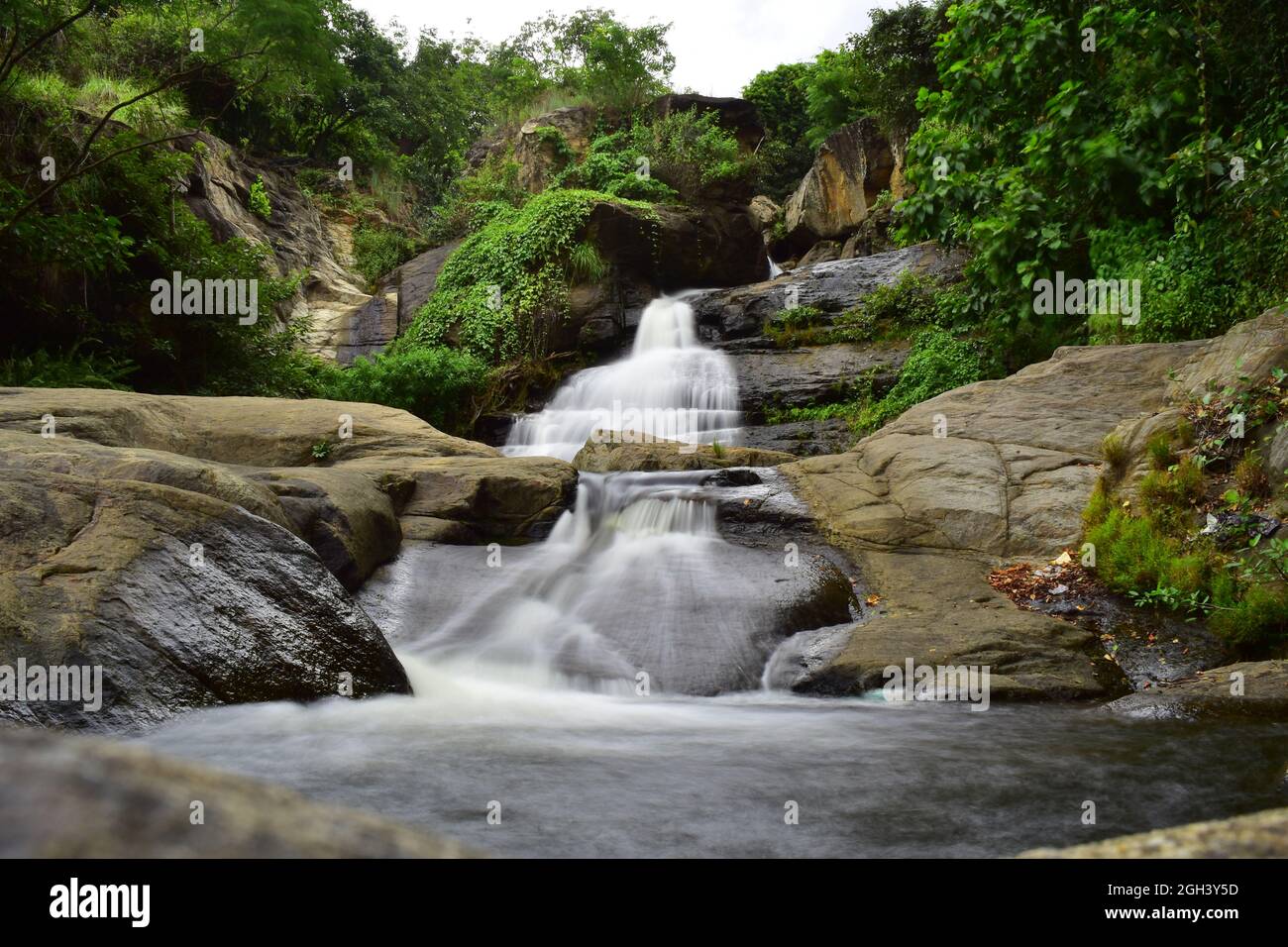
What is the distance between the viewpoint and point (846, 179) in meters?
24.1

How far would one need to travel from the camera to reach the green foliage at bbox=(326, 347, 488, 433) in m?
15.3

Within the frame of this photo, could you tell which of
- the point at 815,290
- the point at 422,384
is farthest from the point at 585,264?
the point at 422,384

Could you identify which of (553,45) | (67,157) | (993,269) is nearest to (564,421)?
(993,269)

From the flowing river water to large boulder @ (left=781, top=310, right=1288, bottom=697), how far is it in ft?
1.61

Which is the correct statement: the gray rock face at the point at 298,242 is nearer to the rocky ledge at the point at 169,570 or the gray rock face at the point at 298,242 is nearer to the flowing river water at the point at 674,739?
the rocky ledge at the point at 169,570

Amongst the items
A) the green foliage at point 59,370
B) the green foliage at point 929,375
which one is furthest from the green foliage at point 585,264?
the green foliage at point 59,370

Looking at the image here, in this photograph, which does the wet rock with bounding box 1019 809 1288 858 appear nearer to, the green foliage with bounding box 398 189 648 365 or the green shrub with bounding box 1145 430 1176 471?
the green shrub with bounding box 1145 430 1176 471

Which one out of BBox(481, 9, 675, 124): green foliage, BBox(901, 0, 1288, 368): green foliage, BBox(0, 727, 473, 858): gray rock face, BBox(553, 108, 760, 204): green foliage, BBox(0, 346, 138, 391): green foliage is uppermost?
BBox(481, 9, 675, 124): green foliage

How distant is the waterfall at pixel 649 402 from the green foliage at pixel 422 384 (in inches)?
58.2

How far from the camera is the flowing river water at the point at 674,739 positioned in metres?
3.45

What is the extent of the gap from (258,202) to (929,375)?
1614 centimetres

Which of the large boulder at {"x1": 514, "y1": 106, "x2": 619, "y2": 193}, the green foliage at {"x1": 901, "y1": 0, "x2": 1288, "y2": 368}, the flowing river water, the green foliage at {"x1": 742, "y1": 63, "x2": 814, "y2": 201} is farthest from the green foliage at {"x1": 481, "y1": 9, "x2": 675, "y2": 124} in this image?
the flowing river water

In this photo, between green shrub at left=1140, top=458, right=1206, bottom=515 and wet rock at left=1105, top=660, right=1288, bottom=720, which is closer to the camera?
wet rock at left=1105, top=660, right=1288, bottom=720
